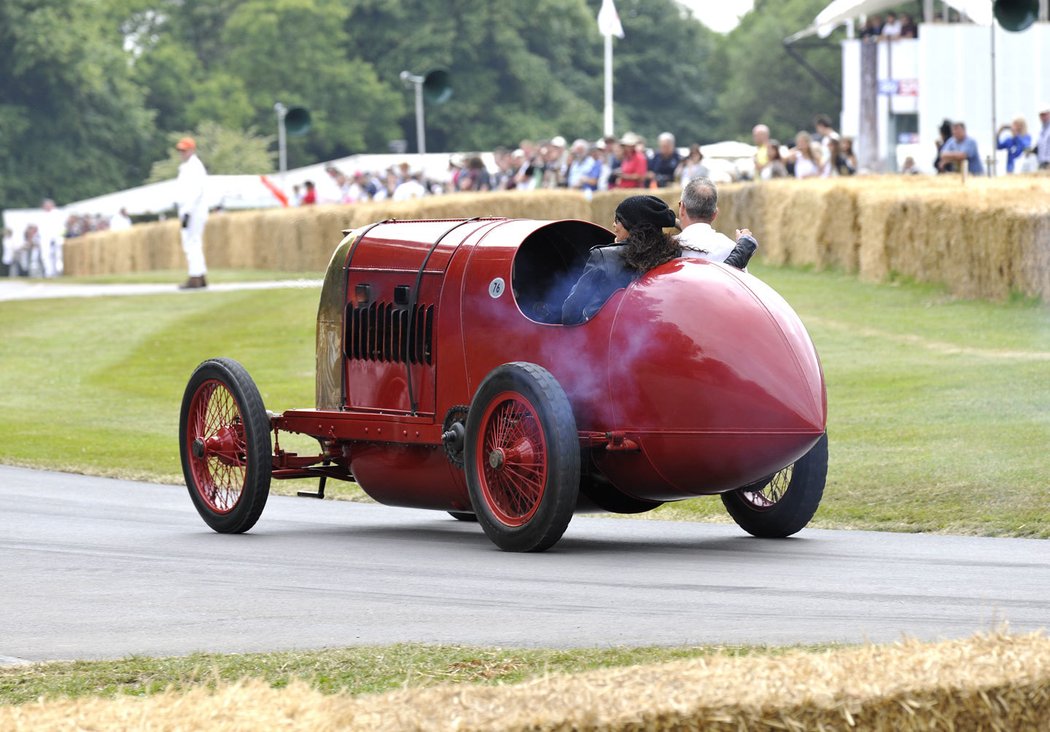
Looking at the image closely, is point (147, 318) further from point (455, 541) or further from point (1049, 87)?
point (1049, 87)

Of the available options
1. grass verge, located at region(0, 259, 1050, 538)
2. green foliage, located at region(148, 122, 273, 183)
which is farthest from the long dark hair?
green foliage, located at region(148, 122, 273, 183)

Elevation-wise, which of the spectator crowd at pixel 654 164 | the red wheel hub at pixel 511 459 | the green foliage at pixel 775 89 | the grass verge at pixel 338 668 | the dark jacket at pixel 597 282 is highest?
the green foliage at pixel 775 89

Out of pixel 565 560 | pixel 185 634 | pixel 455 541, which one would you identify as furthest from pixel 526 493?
pixel 185 634

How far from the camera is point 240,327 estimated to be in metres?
25.2

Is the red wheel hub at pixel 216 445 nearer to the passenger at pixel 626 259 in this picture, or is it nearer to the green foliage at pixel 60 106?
the passenger at pixel 626 259

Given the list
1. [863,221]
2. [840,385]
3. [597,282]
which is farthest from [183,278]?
[597,282]

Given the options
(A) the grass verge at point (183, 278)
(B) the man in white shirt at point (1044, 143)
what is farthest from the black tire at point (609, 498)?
(A) the grass verge at point (183, 278)

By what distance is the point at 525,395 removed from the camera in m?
8.62

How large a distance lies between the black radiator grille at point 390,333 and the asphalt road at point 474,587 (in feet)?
3.18

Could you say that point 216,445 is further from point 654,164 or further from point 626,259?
point 654,164

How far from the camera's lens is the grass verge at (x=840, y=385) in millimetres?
11188

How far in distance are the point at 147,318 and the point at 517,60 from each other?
79283 mm

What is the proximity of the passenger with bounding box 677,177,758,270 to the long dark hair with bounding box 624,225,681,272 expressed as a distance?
19 centimetres

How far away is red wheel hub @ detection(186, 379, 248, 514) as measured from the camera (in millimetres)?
10281
